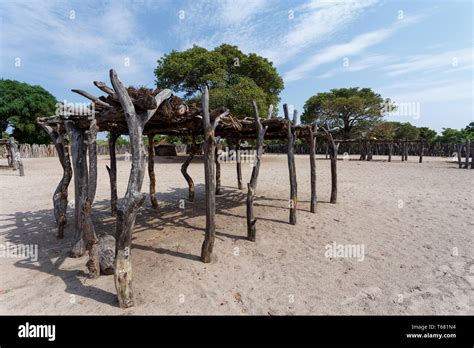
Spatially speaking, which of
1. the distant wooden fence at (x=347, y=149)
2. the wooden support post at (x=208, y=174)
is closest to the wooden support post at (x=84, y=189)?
the wooden support post at (x=208, y=174)

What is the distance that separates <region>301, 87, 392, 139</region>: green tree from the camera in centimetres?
3272

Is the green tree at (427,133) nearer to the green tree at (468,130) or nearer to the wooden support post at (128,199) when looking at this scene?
the green tree at (468,130)

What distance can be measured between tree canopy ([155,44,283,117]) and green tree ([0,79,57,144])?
21.7 meters

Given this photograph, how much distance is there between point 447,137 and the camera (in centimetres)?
4384

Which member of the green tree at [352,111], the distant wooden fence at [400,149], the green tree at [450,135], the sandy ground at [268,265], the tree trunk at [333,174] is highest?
the green tree at [352,111]

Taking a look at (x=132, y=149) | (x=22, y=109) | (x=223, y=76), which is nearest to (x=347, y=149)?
(x=223, y=76)

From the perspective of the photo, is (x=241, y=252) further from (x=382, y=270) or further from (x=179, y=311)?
(x=382, y=270)

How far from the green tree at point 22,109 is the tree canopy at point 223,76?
71.1ft

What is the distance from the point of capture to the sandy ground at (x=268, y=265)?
3.52 metres

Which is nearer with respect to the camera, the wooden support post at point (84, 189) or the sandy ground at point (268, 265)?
the sandy ground at point (268, 265)

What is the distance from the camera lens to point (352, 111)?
3309cm

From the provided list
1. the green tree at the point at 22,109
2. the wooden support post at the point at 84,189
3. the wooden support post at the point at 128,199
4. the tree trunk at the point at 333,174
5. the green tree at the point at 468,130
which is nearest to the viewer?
the wooden support post at the point at 128,199

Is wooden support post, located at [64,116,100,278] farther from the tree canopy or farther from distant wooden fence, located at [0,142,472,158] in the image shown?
distant wooden fence, located at [0,142,472,158]
